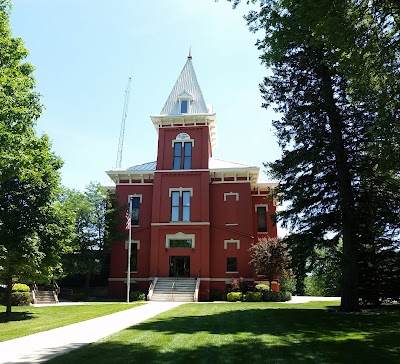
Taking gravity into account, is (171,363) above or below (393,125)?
below

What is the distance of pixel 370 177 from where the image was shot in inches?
696

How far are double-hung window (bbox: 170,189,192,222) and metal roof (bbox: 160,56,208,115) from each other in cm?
760

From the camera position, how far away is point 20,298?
2434 cm

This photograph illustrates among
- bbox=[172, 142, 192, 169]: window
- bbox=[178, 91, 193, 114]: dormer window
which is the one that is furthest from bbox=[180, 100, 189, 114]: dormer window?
bbox=[172, 142, 192, 169]: window

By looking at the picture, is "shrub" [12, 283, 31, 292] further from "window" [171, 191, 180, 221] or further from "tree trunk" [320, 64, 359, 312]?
"tree trunk" [320, 64, 359, 312]

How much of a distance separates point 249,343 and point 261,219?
26722mm

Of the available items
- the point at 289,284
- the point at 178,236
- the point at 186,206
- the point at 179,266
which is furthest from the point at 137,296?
the point at 289,284

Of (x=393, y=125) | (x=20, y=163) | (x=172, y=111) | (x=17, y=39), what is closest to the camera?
(x=393, y=125)

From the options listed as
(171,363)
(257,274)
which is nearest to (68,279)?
(257,274)

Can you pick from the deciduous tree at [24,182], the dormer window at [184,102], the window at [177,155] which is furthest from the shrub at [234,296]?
the dormer window at [184,102]

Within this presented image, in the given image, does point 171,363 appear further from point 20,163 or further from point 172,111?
point 172,111

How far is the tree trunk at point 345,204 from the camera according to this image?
1664 centimetres

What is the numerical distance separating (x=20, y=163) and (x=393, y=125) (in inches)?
496

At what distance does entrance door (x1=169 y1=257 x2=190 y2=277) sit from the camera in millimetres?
31469
